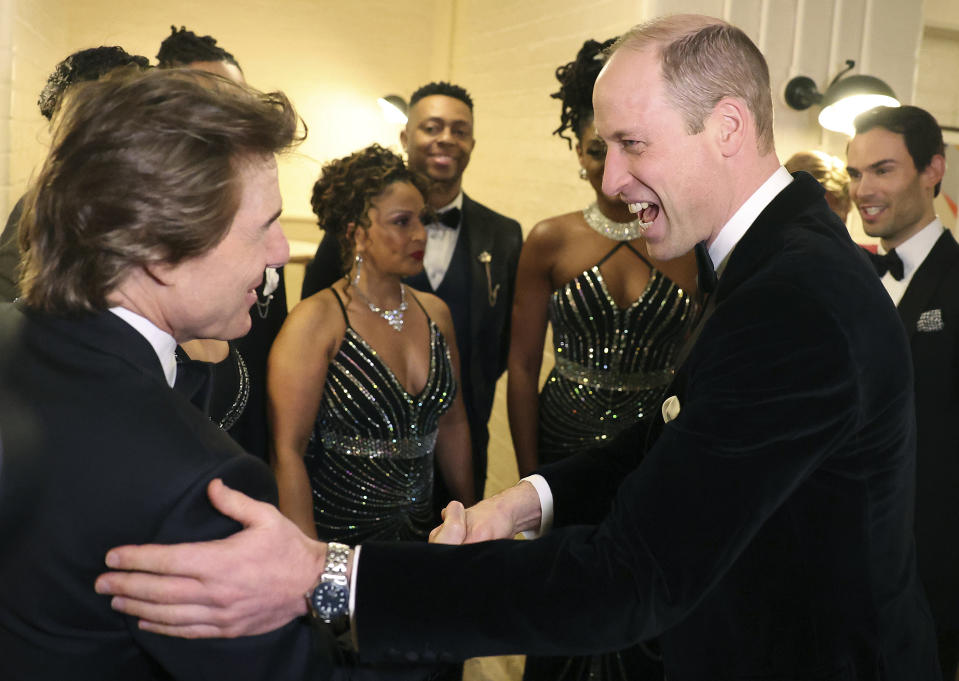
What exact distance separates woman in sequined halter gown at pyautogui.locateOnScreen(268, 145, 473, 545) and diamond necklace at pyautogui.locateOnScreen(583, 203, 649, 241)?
615 millimetres

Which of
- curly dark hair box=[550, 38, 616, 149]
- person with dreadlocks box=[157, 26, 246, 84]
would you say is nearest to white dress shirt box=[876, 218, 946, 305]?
curly dark hair box=[550, 38, 616, 149]

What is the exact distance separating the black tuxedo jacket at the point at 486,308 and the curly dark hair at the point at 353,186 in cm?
46

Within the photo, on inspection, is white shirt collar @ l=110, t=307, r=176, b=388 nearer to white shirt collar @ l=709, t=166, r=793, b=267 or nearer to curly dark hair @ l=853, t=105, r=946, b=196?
white shirt collar @ l=709, t=166, r=793, b=267

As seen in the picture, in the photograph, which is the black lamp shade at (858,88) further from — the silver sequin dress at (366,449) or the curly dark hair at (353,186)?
the silver sequin dress at (366,449)

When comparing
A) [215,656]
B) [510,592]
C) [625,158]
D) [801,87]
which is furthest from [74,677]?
[801,87]

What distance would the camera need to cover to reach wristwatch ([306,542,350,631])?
1.35m

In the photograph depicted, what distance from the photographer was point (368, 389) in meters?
2.63

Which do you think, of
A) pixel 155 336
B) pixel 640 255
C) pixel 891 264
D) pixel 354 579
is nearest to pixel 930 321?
pixel 891 264

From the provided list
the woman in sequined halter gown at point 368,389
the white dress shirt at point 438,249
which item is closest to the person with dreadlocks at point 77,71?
the woman in sequined halter gown at point 368,389

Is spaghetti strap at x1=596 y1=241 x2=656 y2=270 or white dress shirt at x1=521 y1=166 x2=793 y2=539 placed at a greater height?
spaghetti strap at x1=596 y1=241 x2=656 y2=270

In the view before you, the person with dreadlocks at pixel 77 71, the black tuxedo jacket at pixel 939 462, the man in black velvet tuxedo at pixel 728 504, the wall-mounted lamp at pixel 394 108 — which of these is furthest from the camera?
the wall-mounted lamp at pixel 394 108

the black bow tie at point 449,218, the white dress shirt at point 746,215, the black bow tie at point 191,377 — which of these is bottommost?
the black bow tie at point 191,377

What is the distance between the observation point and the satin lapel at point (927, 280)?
9.82ft

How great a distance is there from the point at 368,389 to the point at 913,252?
6.25 feet
